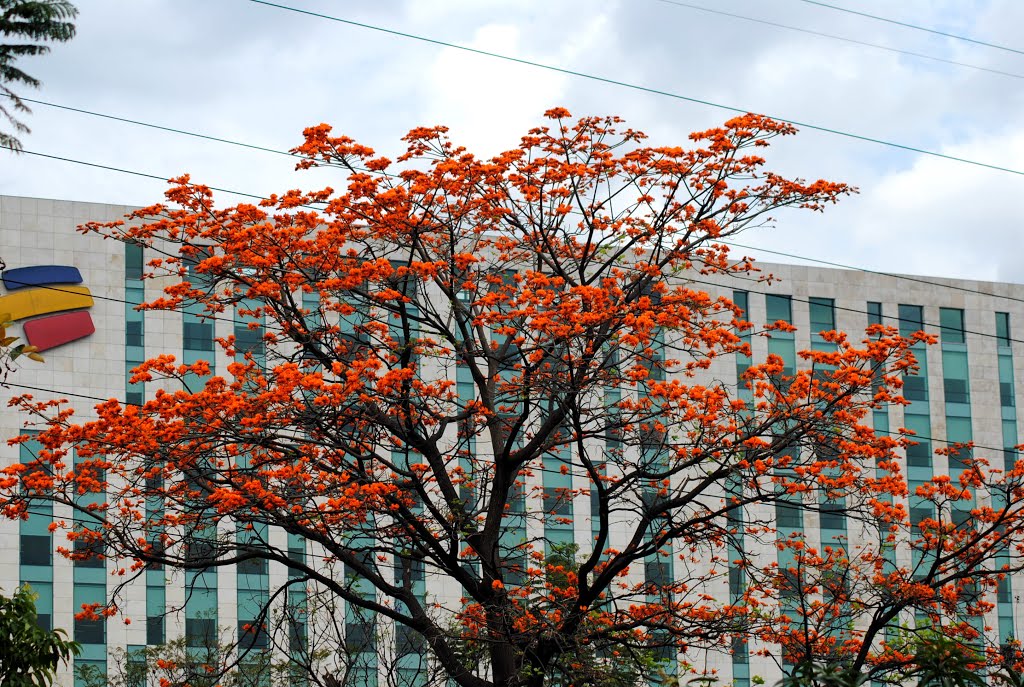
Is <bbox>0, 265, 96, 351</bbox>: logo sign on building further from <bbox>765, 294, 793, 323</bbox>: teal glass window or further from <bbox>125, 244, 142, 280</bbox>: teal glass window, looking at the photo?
<bbox>765, 294, 793, 323</bbox>: teal glass window

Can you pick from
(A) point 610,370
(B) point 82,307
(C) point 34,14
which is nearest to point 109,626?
(B) point 82,307

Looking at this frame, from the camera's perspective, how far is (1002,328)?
54.9 meters

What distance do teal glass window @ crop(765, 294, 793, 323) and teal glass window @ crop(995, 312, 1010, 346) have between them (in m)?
8.92

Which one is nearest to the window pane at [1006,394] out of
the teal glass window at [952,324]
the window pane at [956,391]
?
the window pane at [956,391]

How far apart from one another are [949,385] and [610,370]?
39.4 metres

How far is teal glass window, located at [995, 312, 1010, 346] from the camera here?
2156 inches

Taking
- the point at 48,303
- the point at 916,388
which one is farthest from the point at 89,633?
the point at 916,388

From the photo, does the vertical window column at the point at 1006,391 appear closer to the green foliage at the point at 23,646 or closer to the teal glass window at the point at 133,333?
the teal glass window at the point at 133,333

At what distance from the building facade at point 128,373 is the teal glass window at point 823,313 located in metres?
0.07

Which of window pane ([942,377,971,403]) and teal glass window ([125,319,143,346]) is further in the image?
window pane ([942,377,971,403])

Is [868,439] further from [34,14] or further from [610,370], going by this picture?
[34,14]

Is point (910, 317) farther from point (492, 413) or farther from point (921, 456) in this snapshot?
point (492, 413)

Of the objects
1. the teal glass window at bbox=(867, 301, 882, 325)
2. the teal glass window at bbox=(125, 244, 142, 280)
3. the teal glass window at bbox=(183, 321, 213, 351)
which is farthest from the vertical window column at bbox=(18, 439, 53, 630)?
the teal glass window at bbox=(867, 301, 882, 325)

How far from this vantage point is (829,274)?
52906mm
